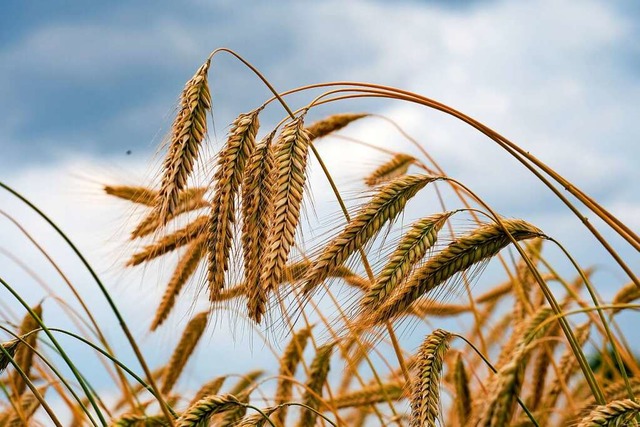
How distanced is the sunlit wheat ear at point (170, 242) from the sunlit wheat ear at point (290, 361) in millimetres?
775

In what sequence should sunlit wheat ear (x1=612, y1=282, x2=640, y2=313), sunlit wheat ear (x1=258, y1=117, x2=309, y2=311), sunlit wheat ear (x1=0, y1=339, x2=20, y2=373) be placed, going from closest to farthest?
sunlit wheat ear (x1=258, y1=117, x2=309, y2=311) < sunlit wheat ear (x1=0, y1=339, x2=20, y2=373) < sunlit wheat ear (x1=612, y1=282, x2=640, y2=313)

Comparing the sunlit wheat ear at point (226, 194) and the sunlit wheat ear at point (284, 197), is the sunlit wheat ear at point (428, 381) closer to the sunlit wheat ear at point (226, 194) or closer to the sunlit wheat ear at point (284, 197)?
the sunlit wheat ear at point (284, 197)

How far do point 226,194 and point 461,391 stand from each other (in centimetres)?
176

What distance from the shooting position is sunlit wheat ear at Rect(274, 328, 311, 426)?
12.8 feet

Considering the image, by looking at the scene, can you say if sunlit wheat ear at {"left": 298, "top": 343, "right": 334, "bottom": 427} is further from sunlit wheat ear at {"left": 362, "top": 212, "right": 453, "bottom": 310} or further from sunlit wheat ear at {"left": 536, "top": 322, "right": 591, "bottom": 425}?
sunlit wheat ear at {"left": 536, "top": 322, "right": 591, "bottom": 425}

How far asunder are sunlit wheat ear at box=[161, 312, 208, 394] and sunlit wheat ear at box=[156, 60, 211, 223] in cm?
190

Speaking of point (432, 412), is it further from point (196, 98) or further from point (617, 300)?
point (617, 300)

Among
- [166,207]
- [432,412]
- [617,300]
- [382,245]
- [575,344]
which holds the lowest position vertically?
[432,412]

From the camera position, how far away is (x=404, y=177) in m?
2.51

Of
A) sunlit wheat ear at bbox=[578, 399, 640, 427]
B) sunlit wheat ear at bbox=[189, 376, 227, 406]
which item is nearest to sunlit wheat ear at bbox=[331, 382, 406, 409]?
sunlit wheat ear at bbox=[189, 376, 227, 406]

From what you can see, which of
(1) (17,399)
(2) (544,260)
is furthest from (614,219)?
(1) (17,399)

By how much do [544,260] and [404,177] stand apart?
2.30 m

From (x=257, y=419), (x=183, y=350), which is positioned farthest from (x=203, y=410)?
(x=183, y=350)

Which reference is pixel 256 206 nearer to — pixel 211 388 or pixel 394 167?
pixel 211 388
